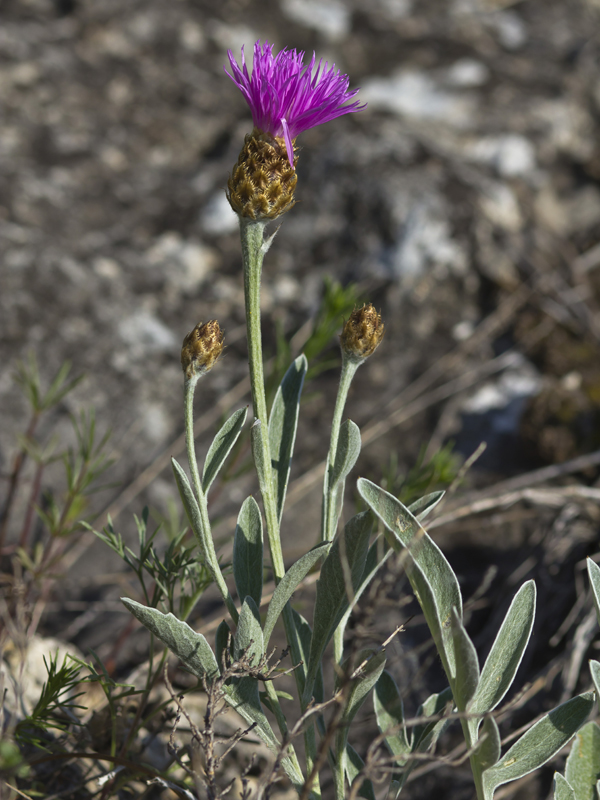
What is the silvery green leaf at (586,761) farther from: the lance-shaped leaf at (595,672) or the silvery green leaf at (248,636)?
the silvery green leaf at (248,636)

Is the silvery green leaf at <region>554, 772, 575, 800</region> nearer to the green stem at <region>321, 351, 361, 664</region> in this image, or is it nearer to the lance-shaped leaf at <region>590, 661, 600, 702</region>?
the lance-shaped leaf at <region>590, 661, 600, 702</region>

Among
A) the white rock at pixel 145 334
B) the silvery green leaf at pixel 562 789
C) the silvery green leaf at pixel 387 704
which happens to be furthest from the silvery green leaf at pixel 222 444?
the white rock at pixel 145 334

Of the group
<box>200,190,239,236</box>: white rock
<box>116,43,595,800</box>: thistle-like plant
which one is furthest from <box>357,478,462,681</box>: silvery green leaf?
<box>200,190,239,236</box>: white rock

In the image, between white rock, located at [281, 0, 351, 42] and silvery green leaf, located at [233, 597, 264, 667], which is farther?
white rock, located at [281, 0, 351, 42]

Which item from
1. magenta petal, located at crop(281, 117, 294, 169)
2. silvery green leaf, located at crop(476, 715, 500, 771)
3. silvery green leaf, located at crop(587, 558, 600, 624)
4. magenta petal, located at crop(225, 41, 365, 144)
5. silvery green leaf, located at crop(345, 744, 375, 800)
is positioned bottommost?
silvery green leaf, located at crop(345, 744, 375, 800)

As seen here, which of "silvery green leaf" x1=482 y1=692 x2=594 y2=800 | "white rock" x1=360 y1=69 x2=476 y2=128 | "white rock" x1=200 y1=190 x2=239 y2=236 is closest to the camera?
"silvery green leaf" x1=482 y1=692 x2=594 y2=800

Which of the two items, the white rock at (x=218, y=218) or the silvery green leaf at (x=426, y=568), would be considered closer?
the silvery green leaf at (x=426, y=568)

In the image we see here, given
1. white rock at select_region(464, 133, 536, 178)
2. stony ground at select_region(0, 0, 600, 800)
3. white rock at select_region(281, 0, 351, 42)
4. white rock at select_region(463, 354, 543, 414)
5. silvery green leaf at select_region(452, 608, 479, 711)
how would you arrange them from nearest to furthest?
silvery green leaf at select_region(452, 608, 479, 711) < stony ground at select_region(0, 0, 600, 800) < white rock at select_region(463, 354, 543, 414) < white rock at select_region(464, 133, 536, 178) < white rock at select_region(281, 0, 351, 42)

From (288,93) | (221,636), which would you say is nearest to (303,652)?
(221,636)
